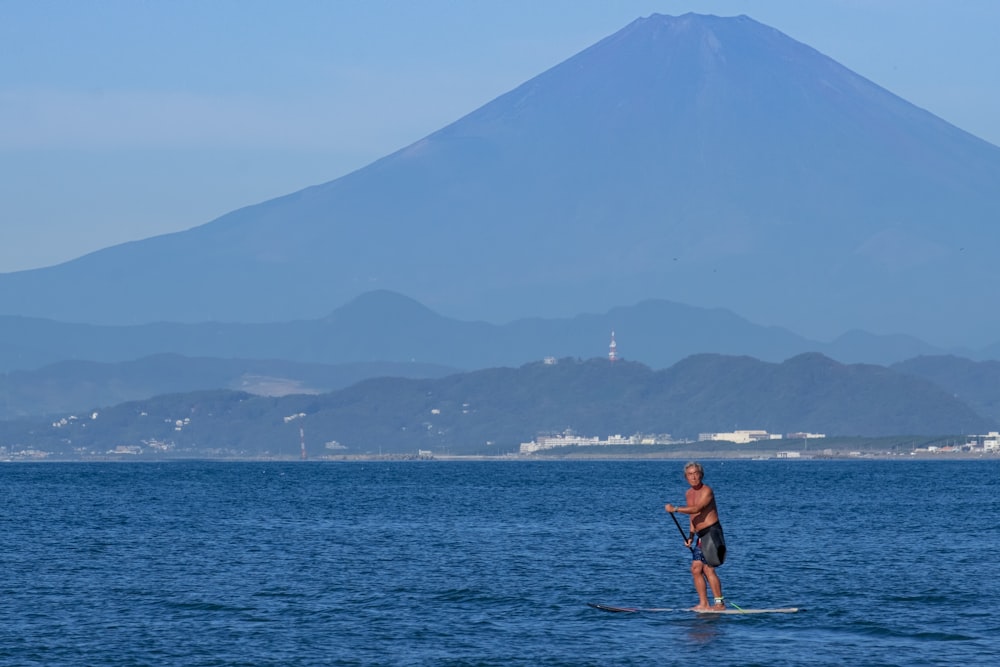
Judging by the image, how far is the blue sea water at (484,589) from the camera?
39.7 metres

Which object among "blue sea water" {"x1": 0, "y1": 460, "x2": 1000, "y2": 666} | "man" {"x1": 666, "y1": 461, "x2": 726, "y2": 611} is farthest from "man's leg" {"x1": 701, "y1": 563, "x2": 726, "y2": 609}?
"blue sea water" {"x1": 0, "y1": 460, "x2": 1000, "y2": 666}

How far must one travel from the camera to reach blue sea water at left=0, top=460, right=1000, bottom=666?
1564 inches

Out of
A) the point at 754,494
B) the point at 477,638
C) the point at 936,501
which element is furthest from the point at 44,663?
the point at 754,494

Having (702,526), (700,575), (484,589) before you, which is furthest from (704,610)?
(484,589)

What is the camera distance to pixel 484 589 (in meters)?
51.0

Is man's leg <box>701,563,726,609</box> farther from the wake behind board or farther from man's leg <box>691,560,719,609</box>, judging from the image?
the wake behind board

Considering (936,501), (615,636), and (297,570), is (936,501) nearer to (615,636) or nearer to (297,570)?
(297,570)

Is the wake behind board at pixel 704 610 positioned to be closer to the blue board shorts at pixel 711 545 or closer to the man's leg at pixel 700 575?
the man's leg at pixel 700 575

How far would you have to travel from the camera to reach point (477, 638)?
1634 inches

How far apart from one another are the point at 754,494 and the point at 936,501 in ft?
61.3

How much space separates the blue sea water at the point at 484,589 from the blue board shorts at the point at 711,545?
1.64 m

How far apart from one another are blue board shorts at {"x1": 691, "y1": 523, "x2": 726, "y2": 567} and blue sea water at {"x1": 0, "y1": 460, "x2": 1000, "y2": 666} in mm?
1641

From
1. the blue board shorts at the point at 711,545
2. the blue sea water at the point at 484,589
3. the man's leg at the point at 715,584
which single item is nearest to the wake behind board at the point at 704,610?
the man's leg at the point at 715,584

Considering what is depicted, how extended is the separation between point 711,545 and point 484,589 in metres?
11.2
